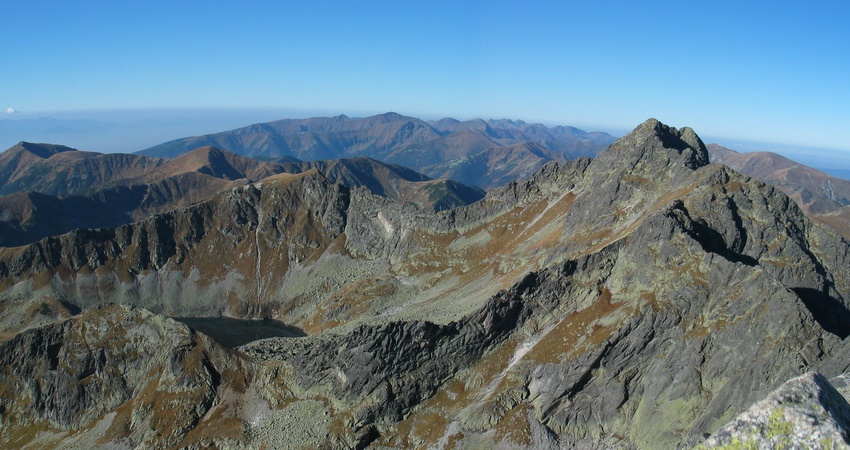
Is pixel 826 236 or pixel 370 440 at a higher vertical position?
pixel 826 236

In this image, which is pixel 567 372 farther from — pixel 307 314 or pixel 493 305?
pixel 307 314

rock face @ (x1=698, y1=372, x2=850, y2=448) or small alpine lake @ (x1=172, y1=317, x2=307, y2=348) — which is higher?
rock face @ (x1=698, y1=372, x2=850, y2=448)

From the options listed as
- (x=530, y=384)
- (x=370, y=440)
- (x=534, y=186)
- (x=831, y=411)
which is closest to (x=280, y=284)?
(x=534, y=186)

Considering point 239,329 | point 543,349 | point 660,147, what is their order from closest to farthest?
point 543,349
point 660,147
point 239,329

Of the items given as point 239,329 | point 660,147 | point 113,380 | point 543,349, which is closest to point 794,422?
point 543,349

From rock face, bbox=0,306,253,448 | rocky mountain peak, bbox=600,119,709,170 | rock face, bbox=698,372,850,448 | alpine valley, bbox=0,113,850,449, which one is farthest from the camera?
rocky mountain peak, bbox=600,119,709,170

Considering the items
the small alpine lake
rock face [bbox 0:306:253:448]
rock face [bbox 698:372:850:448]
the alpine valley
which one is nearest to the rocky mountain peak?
the alpine valley

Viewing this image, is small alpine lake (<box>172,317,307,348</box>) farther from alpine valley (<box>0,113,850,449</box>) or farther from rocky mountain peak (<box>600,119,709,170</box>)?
rocky mountain peak (<box>600,119,709,170</box>)

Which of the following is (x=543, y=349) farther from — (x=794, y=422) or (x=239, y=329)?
(x=239, y=329)

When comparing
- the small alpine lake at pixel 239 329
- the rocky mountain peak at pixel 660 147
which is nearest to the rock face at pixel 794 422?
the rocky mountain peak at pixel 660 147

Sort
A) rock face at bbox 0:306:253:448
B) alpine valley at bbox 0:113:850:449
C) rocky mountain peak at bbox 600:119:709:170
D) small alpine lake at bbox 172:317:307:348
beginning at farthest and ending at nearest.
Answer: small alpine lake at bbox 172:317:307:348, rocky mountain peak at bbox 600:119:709:170, rock face at bbox 0:306:253:448, alpine valley at bbox 0:113:850:449

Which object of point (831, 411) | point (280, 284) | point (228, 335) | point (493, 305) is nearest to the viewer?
point (831, 411)
